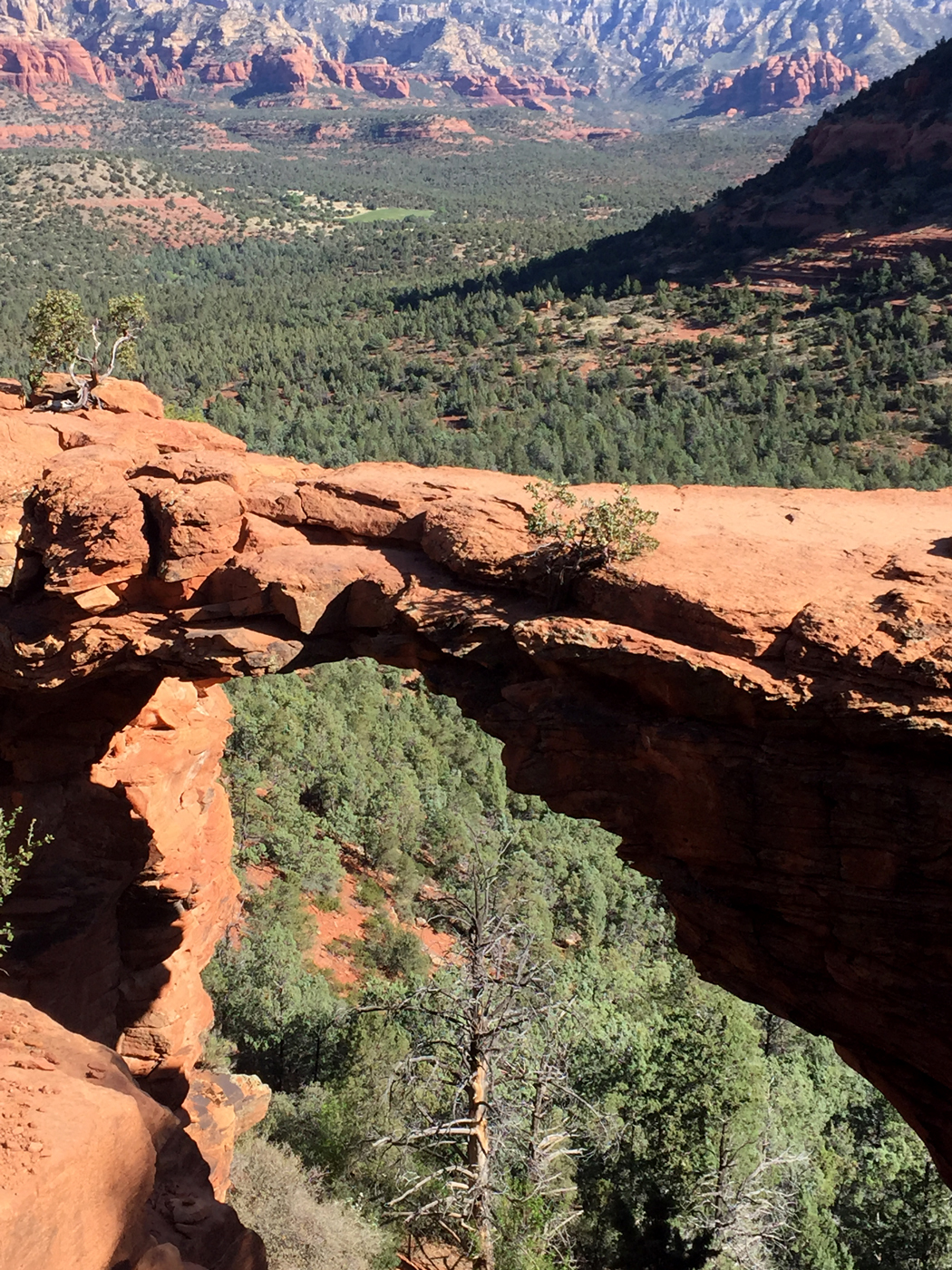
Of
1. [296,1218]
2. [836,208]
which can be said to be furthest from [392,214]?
[296,1218]

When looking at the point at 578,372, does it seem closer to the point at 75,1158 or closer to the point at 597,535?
the point at 597,535

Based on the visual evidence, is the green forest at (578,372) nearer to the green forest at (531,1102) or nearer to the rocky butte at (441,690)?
the rocky butte at (441,690)

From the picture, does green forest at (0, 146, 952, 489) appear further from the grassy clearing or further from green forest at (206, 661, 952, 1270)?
the grassy clearing

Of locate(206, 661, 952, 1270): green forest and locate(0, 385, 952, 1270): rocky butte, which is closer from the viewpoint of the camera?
locate(0, 385, 952, 1270): rocky butte

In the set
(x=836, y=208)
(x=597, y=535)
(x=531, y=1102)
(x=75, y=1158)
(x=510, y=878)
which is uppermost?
(x=836, y=208)

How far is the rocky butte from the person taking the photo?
24.5ft

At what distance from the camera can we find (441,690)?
1006cm

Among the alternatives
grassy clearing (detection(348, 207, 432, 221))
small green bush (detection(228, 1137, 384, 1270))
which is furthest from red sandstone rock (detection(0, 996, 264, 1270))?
grassy clearing (detection(348, 207, 432, 221))

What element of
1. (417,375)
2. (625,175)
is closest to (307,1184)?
(417,375)

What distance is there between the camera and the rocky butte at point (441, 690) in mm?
7480

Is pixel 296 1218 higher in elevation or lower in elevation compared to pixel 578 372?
lower

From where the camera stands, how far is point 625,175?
458ft

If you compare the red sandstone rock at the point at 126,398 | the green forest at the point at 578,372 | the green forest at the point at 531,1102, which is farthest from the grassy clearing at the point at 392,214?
the green forest at the point at 531,1102

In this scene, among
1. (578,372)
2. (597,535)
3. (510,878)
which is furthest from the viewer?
(578,372)
